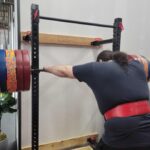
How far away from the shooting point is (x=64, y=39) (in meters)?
2.11

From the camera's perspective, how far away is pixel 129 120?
4.45ft

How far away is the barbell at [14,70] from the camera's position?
1360mm

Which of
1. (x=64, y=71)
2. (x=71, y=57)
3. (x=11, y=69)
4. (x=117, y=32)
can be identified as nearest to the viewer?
(x=11, y=69)

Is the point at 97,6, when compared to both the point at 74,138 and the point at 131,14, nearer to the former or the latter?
the point at 131,14

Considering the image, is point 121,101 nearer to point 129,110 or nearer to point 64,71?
point 129,110

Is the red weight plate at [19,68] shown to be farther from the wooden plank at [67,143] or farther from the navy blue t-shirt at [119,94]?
the wooden plank at [67,143]

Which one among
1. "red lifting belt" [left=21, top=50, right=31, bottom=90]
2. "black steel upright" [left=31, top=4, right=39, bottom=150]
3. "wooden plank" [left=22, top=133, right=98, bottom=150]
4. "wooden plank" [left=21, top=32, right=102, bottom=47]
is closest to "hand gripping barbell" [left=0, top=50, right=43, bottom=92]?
"red lifting belt" [left=21, top=50, right=31, bottom=90]

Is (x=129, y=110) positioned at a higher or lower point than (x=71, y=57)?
lower

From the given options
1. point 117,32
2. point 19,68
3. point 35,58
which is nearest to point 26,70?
point 19,68

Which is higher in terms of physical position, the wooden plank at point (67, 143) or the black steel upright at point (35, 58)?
the black steel upright at point (35, 58)

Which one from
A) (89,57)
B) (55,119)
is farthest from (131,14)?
(55,119)

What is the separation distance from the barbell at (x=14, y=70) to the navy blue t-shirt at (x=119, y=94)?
13.3 inches

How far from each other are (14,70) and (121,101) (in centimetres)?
68

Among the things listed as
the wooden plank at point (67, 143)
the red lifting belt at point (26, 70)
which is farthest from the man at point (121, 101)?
the wooden plank at point (67, 143)
